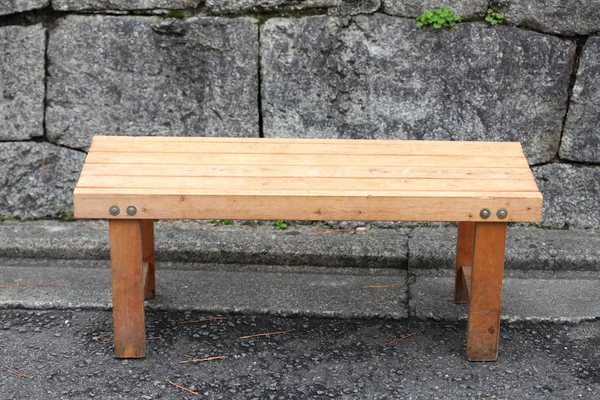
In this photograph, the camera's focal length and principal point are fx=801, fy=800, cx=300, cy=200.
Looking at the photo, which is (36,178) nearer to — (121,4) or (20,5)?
(20,5)

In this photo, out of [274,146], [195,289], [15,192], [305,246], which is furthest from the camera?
[15,192]

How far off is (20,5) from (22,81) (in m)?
0.36

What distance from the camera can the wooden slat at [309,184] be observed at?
2723mm

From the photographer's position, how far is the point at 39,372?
281cm

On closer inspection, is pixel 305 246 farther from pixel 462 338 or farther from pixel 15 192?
pixel 15 192

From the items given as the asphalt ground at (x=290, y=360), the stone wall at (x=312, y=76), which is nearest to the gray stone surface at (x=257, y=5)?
the stone wall at (x=312, y=76)

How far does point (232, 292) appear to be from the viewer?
135 inches

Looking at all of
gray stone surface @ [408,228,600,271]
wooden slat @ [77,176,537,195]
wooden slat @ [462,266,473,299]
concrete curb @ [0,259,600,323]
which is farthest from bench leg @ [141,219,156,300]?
wooden slat @ [462,266,473,299]

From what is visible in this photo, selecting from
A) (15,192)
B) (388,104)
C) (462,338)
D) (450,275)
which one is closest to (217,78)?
(388,104)

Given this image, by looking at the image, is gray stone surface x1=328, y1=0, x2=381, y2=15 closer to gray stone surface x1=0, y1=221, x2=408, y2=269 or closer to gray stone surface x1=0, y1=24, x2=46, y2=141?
gray stone surface x1=0, y1=221, x2=408, y2=269

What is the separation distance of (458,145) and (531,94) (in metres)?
0.87

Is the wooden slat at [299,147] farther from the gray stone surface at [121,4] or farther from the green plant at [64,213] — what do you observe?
the green plant at [64,213]

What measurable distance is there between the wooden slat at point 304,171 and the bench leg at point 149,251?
17.0 inches

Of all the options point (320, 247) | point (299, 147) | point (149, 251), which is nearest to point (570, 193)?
point (320, 247)
